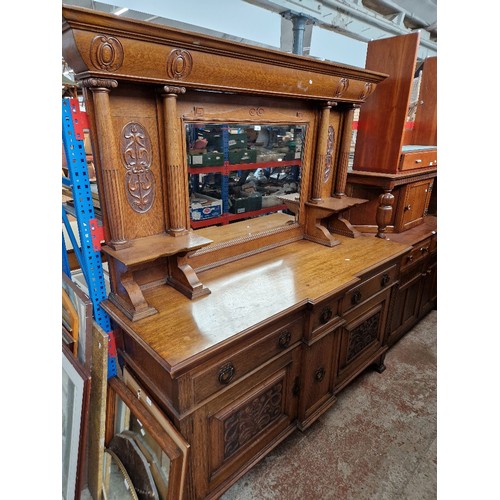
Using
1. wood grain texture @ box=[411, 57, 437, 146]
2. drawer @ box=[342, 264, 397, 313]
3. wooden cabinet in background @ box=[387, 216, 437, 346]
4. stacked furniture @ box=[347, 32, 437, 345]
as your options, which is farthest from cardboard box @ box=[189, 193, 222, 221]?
wood grain texture @ box=[411, 57, 437, 146]

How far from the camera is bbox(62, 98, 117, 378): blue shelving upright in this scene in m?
1.23

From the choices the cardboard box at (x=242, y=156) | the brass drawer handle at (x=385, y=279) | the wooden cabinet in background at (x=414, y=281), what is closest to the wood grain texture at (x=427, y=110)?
the wooden cabinet in background at (x=414, y=281)

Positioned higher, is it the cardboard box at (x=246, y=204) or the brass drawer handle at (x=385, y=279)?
the cardboard box at (x=246, y=204)

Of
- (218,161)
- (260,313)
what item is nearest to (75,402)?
(260,313)

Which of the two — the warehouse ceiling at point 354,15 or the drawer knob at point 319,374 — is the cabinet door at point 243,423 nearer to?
the drawer knob at point 319,374

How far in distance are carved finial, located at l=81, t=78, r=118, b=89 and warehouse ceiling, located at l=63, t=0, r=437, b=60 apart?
6.07ft

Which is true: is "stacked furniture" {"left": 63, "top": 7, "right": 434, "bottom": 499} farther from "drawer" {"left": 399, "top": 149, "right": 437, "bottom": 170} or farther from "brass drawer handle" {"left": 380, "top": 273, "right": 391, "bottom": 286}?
"drawer" {"left": 399, "top": 149, "right": 437, "bottom": 170}

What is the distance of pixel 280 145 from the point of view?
6.13 feet

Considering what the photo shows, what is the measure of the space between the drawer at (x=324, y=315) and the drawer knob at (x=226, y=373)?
0.45 m

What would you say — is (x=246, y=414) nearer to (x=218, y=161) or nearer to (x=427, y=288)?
(x=218, y=161)

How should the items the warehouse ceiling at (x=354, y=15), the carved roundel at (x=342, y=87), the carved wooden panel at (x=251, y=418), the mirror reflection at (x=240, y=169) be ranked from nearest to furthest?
the carved wooden panel at (x=251, y=418) < the mirror reflection at (x=240, y=169) < the carved roundel at (x=342, y=87) < the warehouse ceiling at (x=354, y=15)

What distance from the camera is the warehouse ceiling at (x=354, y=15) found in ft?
9.05

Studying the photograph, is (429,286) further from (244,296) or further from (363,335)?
(244,296)

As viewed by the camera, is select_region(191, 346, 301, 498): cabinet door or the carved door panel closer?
select_region(191, 346, 301, 498): cabinet door
